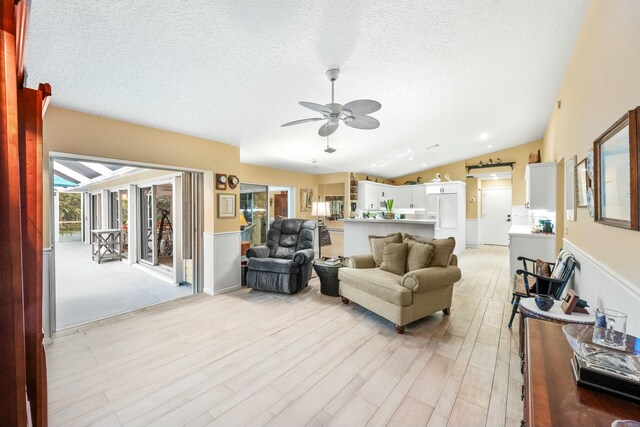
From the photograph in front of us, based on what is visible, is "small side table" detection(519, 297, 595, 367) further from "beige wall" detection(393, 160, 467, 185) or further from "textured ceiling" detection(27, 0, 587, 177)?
"beige wall" detection(393, 160, 467, 185)

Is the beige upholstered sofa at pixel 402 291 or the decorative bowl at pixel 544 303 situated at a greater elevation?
the decorative bowl at pixel 544 303

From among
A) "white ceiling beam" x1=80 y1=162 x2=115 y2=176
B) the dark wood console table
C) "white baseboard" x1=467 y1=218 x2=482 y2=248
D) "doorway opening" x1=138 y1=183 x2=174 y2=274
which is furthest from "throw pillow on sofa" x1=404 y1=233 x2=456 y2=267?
"white ceiling beam" x1=80 y1=162 x2=115 y2=176

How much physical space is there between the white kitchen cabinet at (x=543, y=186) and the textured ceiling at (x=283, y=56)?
41.9 inches

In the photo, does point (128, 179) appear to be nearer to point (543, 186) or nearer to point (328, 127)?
point (328, 127)

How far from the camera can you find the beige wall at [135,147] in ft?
9.17

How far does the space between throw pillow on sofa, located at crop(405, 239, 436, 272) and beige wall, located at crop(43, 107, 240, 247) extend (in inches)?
115

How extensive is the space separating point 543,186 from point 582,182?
2.02 meters

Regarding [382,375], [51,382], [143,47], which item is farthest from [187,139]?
[382,375]

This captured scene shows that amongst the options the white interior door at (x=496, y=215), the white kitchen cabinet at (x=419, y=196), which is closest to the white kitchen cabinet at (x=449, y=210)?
the white kitchen cabinet at (x=419, y=196)

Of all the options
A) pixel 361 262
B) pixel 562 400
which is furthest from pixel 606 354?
pixel 361 262

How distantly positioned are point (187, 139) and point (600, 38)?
4.46 metres

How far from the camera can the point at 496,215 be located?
9.05m

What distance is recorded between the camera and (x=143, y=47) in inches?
81.0

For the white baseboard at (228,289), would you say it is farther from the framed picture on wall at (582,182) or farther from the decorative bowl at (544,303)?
the framed picture on wall at (582,182)
